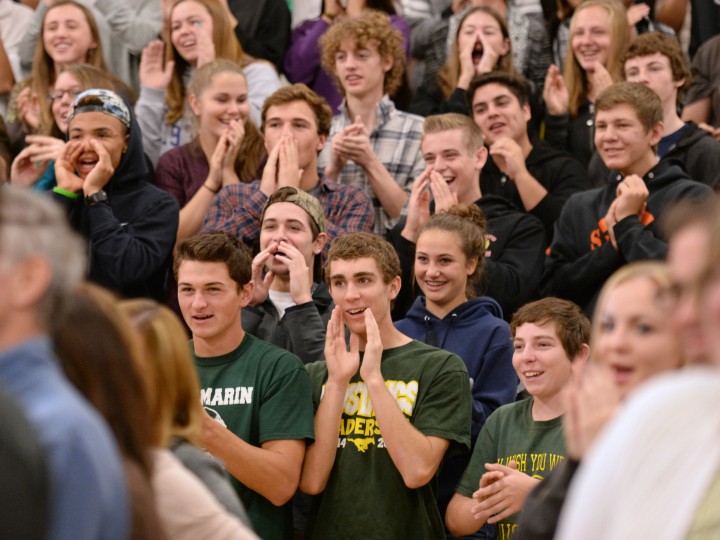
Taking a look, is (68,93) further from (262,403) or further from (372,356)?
(372,356)

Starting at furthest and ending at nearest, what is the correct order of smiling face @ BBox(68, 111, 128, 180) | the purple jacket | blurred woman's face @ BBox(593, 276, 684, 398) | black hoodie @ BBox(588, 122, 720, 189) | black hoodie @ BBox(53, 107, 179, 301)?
the purple jacket
black hoodie @ BBox(588, 122, 720, 189)
smiling face @ BBox(68, 111, 128, 180)
black hoodie @ BBox(53, 107, 179, 301)
blurred woman's face @ BBox(593, 276, 684, 398)

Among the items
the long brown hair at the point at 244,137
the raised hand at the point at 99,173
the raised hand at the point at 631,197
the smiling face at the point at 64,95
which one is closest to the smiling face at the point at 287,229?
the raised hand at the point at 99,173

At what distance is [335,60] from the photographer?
264 inches

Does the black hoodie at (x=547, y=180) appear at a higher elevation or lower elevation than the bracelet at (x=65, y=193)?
higher

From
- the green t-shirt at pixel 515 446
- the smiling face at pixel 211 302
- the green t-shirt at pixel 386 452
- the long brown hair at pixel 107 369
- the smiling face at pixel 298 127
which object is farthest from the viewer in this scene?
the smiling face at pixel 298 127

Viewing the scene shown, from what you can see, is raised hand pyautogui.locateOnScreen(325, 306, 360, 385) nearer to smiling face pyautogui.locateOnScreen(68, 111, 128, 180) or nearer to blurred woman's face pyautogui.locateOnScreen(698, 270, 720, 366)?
smiling face pyautogui.locateOnScreen(68, 111, 128, 180)

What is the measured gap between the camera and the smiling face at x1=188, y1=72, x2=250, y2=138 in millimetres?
6359

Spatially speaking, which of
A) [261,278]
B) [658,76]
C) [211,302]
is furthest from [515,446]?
[658,76]

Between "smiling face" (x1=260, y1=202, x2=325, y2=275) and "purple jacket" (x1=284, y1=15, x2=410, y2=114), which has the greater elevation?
"purple jacket" (x1=284, y1=15, x2=410, y2=114)

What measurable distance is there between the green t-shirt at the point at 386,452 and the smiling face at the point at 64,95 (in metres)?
2.64

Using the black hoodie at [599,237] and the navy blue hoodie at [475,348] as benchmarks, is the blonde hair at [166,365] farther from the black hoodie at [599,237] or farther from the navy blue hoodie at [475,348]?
→ the black hoodie at [599,237]

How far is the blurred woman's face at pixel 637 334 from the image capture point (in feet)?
7.69

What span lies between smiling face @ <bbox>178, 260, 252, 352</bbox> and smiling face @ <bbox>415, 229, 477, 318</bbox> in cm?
82

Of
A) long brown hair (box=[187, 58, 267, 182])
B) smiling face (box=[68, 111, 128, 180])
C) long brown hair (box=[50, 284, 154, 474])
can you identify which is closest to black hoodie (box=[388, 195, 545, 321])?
long brown hair (box=[187, 58, 267, 182])
